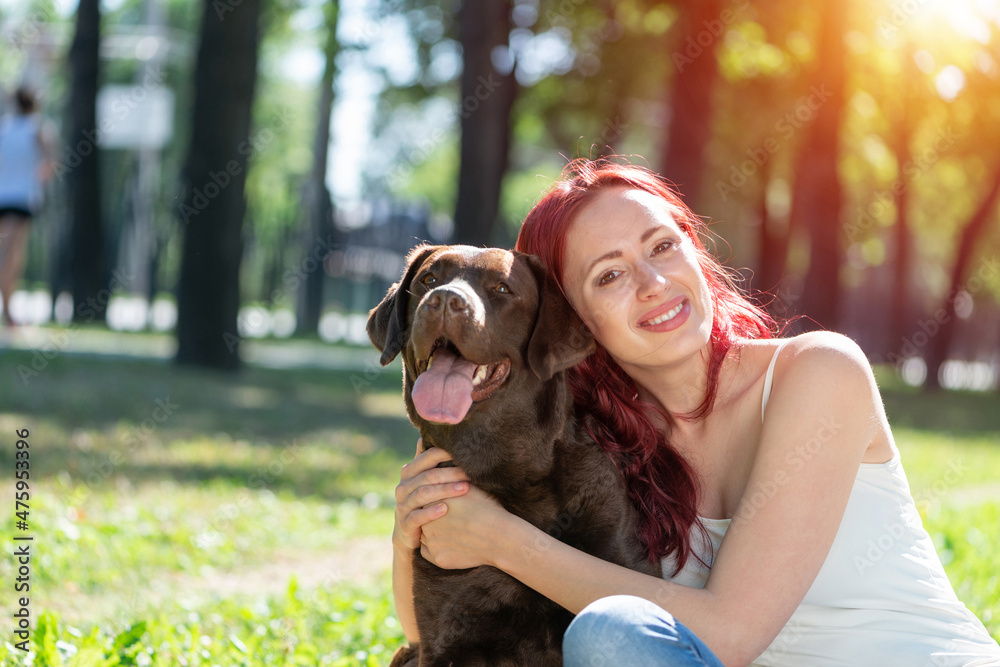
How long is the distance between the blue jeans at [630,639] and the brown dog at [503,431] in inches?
26.9

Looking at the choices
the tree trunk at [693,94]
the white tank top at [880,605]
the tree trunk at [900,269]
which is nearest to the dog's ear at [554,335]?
the white tank top at [880,605]

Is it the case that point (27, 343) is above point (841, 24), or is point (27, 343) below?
below

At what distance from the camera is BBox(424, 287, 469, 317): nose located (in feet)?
9.20

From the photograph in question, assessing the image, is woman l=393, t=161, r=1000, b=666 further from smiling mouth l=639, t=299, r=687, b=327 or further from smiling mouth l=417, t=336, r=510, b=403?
smiling mouth l=417, t=336, r=510, b=403

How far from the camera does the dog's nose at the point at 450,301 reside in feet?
9.20

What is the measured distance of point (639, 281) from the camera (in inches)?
120

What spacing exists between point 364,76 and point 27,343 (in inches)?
468

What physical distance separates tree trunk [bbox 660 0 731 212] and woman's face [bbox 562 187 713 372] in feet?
35.7

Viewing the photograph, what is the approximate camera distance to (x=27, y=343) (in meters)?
11.6

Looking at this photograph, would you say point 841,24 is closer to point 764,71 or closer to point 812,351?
point 764,71

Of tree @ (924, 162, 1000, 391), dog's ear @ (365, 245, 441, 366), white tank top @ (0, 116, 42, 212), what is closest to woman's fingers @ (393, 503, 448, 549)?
dog's ear @ (365, 245, 441, 366)

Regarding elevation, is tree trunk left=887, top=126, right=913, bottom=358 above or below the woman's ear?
below

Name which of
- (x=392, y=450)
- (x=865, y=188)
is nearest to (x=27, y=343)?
(x=392, y=450)

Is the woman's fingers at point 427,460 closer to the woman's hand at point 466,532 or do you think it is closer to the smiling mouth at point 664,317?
the woman's hand at point 466,532
